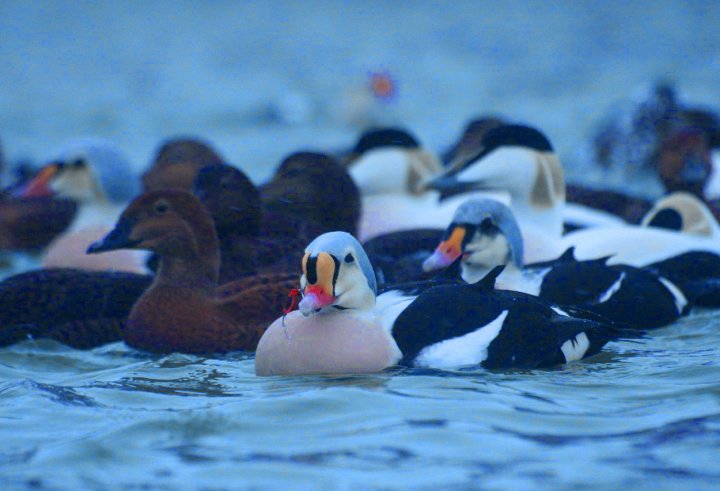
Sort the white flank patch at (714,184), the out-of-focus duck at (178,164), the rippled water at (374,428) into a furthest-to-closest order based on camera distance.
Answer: the white flank patch at (714,184)
the out-of-focus duck at (178,164)
the rippled water at (374,428)

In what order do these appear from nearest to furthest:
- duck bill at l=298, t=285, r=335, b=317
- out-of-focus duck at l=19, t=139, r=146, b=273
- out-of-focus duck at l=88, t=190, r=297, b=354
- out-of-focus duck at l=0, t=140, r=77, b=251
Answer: duck bill at l=298, t=285, r=335, b=317 → out-of-focus duck at l=88, t=190, r=297, b=354 → out-of-focus duck at l=19, t=139, r=146, b=273 → out-of-focus duck at l=0, t=140, r=77, b=251

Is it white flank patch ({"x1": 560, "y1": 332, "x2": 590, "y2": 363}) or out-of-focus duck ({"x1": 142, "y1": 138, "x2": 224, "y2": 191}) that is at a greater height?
out-of-focus duck ({"x1": 142, "y1": 138, "x2": 224, "y2": 191})

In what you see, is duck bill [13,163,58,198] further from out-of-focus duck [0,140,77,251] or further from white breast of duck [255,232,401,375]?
white breast of duck [255,232,401,375]

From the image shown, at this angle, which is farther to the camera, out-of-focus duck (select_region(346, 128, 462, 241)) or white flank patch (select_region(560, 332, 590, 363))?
out-of-focus duck (select_region(346, 128, 462, 241))

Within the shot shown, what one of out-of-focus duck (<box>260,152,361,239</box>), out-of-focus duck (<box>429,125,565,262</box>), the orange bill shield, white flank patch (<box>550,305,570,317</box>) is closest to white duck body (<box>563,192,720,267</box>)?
out-of-focus duck (<box>429,125,565,262</box>)

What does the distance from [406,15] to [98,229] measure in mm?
16968

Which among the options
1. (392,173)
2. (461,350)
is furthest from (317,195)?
(461,350)

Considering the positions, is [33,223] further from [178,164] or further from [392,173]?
[392,173]

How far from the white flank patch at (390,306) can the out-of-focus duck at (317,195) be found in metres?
2.73

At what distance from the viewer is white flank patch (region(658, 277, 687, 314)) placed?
6911 millimetres

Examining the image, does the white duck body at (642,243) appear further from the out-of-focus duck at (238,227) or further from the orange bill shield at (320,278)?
the orange bill shield at (320,278)

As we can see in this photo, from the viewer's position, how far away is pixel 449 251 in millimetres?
6480

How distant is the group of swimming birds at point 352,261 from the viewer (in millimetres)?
5191

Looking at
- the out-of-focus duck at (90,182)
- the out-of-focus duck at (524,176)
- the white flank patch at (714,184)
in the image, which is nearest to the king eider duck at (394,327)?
the out-of-focus duck at (524,176)
